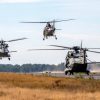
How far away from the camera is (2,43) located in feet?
281

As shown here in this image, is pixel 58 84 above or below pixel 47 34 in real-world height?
below

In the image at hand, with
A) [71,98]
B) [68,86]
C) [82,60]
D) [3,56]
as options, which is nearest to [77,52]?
[82,60]

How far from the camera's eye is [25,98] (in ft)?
109

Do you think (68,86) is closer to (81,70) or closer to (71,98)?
(71,98)

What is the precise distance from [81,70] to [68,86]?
20877 millimetres

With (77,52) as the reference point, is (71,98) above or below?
below

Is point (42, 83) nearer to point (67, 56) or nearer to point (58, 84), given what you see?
point (58, 84)

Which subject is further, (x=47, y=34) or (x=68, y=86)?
(x=47, y=34)

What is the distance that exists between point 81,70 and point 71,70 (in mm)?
1654

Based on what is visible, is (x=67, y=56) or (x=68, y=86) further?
(x=67, y=56)

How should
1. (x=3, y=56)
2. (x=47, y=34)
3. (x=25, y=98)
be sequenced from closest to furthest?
(x=25, y=98), (x=47, y=34), (x=3, y=56)

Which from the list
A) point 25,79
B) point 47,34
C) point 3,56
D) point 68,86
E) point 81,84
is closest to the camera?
point 68,86

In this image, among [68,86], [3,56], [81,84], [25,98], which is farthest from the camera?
[3,56]

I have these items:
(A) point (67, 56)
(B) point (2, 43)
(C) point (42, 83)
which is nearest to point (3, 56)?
(B) point (2, 43)
